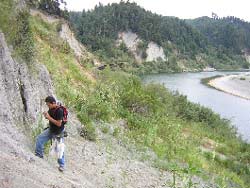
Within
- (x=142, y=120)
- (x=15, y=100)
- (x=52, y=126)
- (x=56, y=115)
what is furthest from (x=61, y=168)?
(x=142, y=120)

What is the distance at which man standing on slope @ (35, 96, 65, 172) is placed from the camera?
11.6 m

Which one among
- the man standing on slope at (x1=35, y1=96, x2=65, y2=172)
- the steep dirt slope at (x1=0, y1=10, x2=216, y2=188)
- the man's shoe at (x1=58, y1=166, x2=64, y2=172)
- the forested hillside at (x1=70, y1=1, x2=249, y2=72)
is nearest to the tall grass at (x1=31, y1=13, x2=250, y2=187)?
the steep dirt slope at (x1=0, y1=10, x2=216, y2=188)

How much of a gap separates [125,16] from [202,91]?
76864 millimetres

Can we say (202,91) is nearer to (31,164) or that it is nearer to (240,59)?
(31,164)

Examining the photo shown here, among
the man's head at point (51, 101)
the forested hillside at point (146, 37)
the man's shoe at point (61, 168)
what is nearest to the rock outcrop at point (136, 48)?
the forested hillside at point (146, 37)

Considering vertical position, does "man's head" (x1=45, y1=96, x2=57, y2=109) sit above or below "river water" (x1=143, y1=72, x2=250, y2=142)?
above

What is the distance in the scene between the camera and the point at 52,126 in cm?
1201

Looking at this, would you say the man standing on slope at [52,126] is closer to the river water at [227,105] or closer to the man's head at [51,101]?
the man's head at [51,101]

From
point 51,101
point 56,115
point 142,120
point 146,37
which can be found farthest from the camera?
point 146,37

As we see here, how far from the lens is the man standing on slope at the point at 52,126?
11.6m

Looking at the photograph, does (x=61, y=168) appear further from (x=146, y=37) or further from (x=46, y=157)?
(x=146, y=37)

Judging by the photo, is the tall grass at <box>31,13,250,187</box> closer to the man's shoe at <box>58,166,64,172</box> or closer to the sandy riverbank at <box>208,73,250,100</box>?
the man's shoe at <box>58,166,64,172</box>

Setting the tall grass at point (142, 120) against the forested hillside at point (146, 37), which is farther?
the forested hillside at point (146, 37)

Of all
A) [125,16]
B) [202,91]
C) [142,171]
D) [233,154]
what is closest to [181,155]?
[142,171]
